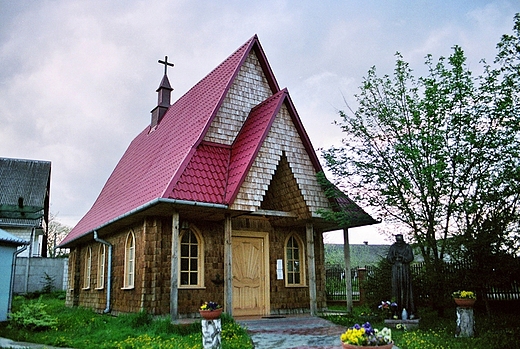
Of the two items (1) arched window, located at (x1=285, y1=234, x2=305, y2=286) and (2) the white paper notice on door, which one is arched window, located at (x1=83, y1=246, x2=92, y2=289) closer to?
(2) the white paper notice on door

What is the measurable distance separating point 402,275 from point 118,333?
21.0 feet

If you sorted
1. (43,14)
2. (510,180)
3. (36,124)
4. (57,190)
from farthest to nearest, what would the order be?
(57,190) < (36,124) < (43,14) < (510,180)

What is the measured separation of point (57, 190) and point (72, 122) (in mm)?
22898

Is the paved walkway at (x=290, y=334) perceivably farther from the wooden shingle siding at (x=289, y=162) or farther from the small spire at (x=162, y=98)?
the small spire at (x=162, y=98)

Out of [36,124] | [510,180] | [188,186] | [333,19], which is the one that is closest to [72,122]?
[36,124]

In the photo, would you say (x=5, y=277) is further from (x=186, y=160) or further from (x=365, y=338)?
(x=365, y=338)

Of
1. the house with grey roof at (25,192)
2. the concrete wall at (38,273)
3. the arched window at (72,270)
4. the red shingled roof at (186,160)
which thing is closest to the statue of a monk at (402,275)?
the red shingled roof at (186,160)

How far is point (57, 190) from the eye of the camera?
127 ft

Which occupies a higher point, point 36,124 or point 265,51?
point 265,51

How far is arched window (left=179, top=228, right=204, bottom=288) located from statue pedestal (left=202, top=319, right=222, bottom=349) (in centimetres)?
441

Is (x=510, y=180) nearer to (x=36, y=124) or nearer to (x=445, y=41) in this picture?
(x=445, y=41)

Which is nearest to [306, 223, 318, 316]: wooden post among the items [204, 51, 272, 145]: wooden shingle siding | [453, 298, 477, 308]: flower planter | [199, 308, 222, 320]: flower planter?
[204, 51, 272, 145]: wooden shingle siding

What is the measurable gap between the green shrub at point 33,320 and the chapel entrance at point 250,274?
473cm

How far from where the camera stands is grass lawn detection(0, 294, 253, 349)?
9.02m
